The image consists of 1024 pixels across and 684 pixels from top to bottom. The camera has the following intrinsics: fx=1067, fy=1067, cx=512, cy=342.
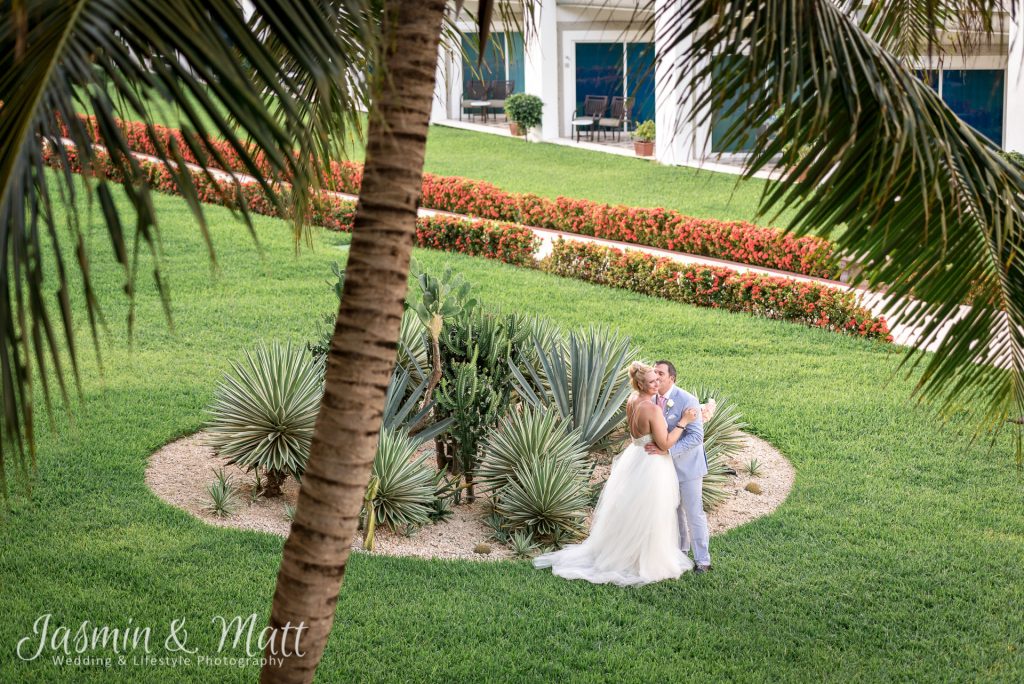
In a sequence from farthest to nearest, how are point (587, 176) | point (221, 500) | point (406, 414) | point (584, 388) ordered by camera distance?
point (587, 176) → point (584, 388) → point (406, 414) → point (221, 500)

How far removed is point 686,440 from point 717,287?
6974 mm

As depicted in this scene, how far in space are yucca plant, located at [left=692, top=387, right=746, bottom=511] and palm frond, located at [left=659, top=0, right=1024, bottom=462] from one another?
13.4ft

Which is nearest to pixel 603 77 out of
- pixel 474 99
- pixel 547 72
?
pixel 547 72

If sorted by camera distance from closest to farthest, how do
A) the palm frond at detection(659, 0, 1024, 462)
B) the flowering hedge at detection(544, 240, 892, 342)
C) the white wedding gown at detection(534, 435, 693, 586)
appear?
the palm frond at detection(659, 0, 1024, 462)
the white wedding gown at detection(534, 435, 693, 586)
the flowering hedge at detection(544, 240, 892, 342)

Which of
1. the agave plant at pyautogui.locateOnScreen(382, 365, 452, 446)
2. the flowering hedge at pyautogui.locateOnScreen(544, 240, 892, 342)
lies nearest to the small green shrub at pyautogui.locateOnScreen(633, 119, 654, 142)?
the flowering hedge at pyautogui.locateOnScreen(544, 240, 892, 342)

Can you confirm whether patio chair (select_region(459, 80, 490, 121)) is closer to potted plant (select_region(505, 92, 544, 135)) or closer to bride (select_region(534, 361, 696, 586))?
potted plant (select_region(505, 92, 544, 135))

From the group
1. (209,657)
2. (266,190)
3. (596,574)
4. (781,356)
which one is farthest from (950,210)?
(781,356)

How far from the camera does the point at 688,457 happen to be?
7.03 metres

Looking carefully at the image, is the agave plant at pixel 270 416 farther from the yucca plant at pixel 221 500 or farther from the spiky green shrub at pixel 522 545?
the spiky green shrub at pixel 522 545

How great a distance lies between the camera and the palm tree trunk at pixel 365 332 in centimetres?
336

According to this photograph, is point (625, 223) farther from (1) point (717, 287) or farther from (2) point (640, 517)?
(2) point (640, 517)

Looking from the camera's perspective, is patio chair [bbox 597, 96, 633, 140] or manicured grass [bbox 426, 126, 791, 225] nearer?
manicured grass [bbox 426, 126, 791, 225]

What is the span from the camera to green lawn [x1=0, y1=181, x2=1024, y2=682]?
5727mm

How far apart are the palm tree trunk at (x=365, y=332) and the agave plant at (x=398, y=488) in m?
3.66
